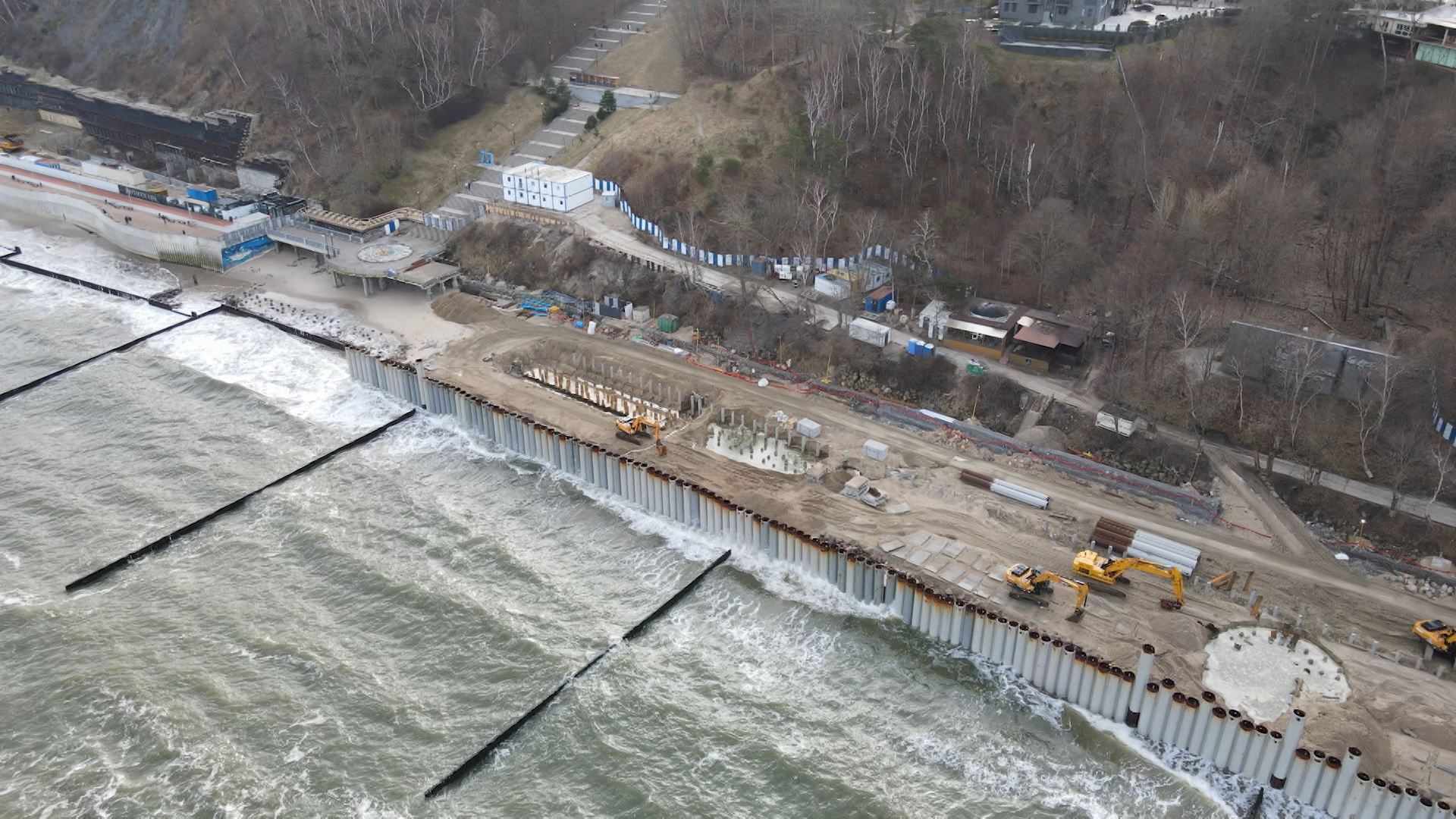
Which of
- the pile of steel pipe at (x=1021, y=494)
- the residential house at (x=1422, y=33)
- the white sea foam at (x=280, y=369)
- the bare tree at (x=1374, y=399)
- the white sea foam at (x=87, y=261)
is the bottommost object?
the white sea foam at (x=280, y=369)

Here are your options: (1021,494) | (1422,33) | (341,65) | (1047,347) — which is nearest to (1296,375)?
(1047,347)

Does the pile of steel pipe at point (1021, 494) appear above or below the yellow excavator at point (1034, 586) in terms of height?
above

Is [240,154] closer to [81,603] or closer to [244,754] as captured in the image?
[81,603]

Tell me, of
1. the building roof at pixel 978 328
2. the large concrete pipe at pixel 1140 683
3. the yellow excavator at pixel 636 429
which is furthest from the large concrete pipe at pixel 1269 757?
the yellow excavator at pixel 636 429

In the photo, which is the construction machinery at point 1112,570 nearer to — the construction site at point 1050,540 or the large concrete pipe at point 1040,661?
the construction site at point 1050,540

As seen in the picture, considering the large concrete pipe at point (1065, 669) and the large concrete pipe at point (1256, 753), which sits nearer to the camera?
the large concrete pipe at point (1256, 753)

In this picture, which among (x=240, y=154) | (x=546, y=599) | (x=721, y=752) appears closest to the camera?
(x=721, y=752)

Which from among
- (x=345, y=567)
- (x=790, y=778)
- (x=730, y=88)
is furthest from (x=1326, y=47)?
(x=345, y=567)
